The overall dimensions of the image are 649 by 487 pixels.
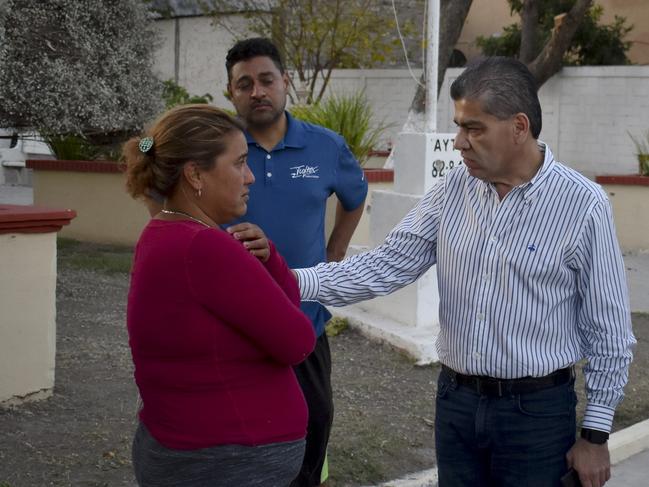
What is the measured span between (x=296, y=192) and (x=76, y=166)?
882cm

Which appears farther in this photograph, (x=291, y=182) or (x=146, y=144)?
(x=291, y=182)

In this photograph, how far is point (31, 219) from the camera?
5613 mm

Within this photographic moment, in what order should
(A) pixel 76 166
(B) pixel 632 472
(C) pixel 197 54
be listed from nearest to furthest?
(B) pixel 632 472 → (A) pixel 76 166 → (C) pixel 197 54

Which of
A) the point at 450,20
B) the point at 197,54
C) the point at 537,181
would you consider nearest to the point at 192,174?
the point at 537,181

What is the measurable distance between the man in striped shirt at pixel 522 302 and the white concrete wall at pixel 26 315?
10.2 feet

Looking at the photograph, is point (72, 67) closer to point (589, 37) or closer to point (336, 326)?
point (336, 326)

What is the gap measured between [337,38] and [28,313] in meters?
11.6

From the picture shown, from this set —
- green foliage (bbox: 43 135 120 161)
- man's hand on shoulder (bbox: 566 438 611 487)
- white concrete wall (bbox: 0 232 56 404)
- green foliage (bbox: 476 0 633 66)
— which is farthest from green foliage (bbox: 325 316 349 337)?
green foliage (bbox: 476 0 633 66)

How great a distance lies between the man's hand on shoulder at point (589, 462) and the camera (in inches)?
121

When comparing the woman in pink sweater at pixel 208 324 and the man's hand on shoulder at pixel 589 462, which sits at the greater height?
the woman in pink sweater at pixel 208 324

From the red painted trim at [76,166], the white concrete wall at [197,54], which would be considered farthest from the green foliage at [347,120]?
the white concrete wall at [197,54]

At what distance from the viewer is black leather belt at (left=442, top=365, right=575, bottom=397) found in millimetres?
3129

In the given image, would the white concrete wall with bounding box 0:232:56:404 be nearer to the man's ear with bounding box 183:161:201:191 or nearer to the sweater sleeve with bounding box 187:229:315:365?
the man's ear with bounding box 183:161:201:191

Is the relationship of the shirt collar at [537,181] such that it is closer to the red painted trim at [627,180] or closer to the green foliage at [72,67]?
the green foliage at [72,67]
